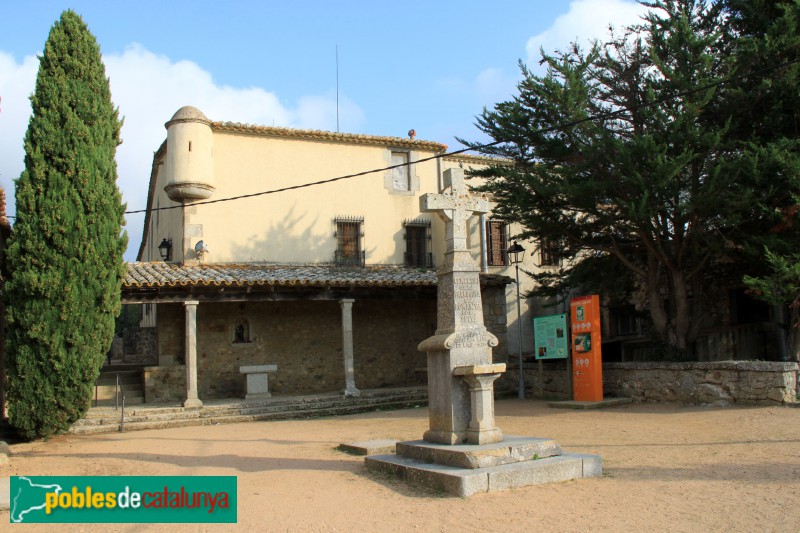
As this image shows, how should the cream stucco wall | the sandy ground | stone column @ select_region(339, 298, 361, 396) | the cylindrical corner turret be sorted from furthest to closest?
the cream stucco wall → the cylindrical corner turret → stone column @ select_region(339, 298, 361, 396) → the sandy ground

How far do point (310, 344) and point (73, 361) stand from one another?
774cm

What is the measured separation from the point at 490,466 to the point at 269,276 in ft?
35.1

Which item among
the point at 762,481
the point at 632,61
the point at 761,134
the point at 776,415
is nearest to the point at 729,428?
the point at 776,415

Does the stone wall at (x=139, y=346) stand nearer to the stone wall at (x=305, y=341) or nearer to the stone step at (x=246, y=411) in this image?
the stone wall at (x=305, y=341)

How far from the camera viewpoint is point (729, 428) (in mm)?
10453

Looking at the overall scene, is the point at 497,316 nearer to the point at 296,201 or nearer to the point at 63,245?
the point at 296,201

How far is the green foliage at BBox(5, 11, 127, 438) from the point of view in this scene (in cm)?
1173

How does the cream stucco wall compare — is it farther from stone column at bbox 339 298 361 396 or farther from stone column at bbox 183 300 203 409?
stone column at bbox 339 298 361 396

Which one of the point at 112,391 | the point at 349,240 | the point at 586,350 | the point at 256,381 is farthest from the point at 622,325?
the point at 112,391

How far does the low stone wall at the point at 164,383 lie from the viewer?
16.8 m

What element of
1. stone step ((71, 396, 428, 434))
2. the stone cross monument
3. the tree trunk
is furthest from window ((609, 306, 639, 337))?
the stone cross monument

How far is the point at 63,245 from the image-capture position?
Answer: 39.3 ft

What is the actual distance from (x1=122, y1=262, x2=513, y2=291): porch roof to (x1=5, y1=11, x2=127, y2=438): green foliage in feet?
8.47

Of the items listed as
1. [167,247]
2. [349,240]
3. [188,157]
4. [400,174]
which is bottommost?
A: [167,247]
